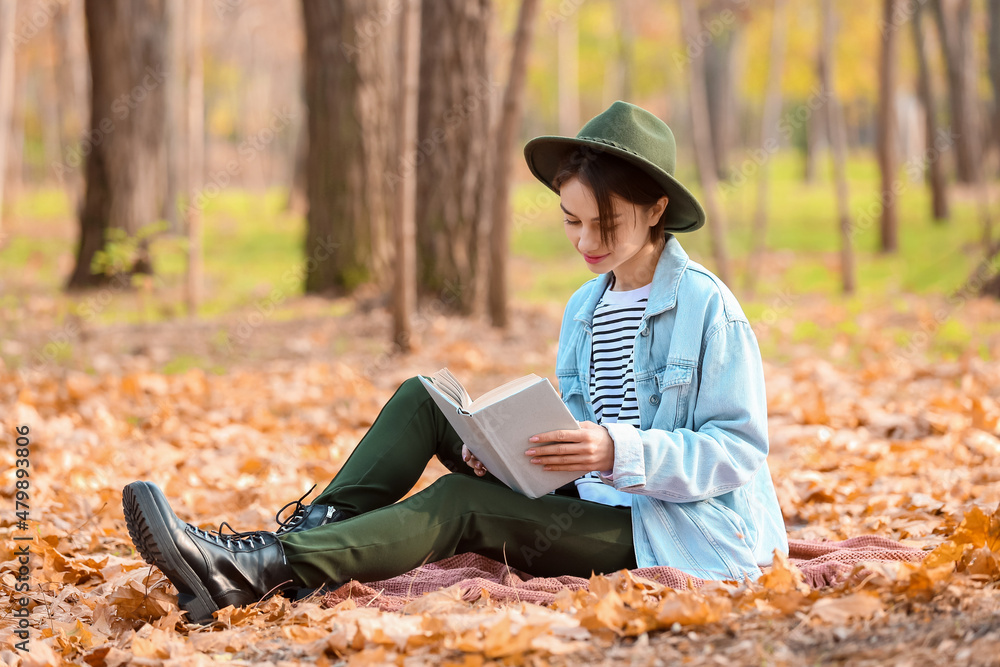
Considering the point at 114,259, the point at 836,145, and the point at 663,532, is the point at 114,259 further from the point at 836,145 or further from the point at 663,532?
the point at 836,145

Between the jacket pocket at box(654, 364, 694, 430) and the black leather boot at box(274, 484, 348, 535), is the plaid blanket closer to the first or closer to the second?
the black leather boot at box(274, 484, 348, 535)

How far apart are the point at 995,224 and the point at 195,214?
39.2ft

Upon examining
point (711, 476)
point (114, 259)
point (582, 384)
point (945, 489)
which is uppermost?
point (114, 259)

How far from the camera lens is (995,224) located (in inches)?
559

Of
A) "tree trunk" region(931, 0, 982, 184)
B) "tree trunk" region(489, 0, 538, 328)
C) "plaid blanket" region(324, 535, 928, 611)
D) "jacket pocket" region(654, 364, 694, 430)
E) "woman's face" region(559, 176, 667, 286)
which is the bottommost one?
"plaid blanket" region(324, 535, 928, 611)

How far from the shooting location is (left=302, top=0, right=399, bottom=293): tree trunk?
8586mm

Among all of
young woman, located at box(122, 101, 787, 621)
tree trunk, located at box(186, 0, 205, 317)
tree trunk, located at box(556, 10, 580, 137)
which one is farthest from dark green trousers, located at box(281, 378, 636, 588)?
tree trunk, located at box(556, 10, 580, 137)

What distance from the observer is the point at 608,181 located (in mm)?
2475

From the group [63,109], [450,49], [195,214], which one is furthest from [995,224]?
[63,109]

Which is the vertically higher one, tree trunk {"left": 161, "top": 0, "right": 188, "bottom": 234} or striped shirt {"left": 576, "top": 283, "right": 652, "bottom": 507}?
tree trunk {"left": 161, "top": 0, "right": 188, "bottom": 234}

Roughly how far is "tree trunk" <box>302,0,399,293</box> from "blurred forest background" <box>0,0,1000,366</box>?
0.07ft

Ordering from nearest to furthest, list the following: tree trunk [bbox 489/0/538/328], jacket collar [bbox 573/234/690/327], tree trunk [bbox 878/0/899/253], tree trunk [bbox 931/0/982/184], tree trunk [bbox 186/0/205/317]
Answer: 1. jacket collar [bbox 573/234/690/327]
2. tree trunk [bbox 489/0/538/328]
3. tree trunk [bbox 186/0/205/317]
4. tree trunk [bbox 878/0/899/253]
5. tree trunk [bbox 931/0/982/184]

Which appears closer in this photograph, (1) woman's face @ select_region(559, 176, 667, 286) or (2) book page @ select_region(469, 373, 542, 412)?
(2) book page @ select_region(469, 373, 542, 412)

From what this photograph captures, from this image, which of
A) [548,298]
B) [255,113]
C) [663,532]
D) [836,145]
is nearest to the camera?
[663,532]
